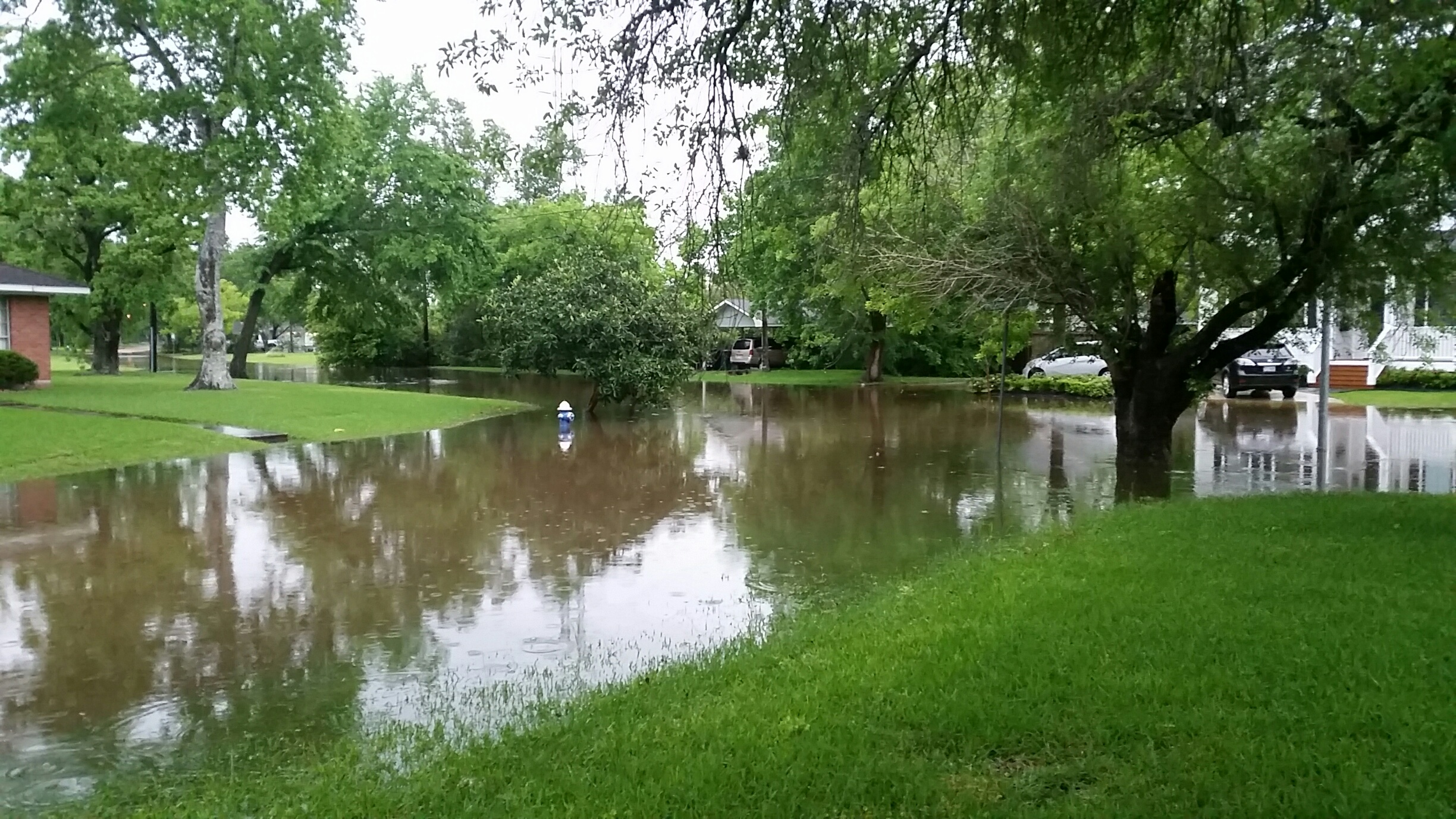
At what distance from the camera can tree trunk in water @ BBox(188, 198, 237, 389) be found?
90.3 feet

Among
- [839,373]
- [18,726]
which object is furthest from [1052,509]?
[839,373]

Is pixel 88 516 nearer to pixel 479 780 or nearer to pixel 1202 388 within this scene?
pixel 479 780

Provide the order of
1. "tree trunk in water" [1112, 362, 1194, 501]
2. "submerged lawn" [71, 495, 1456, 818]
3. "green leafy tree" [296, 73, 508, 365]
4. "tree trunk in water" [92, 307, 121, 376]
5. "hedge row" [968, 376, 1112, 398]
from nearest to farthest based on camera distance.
Answer: "submerged lawn" [71, 495, 1456, 818], "tree trunk in water" [1112, 362, 1194, 501], "hedge row" [968, 376, 1112, 398], "green leafy tree" [296, 73, 508, 365], "tree trunk in water" [92, 307, 121, 376]

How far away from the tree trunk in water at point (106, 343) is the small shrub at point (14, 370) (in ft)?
37.8

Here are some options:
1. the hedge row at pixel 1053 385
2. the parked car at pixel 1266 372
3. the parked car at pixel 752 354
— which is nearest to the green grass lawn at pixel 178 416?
the hedge row at pixel 1053 385

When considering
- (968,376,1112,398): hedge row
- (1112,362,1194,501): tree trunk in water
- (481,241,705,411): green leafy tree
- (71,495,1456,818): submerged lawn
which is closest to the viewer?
(71,495,1456,818): submerged lawn

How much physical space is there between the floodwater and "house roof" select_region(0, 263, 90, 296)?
13.9 metres

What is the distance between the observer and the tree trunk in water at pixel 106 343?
3850cm

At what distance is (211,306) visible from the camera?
27562 mm

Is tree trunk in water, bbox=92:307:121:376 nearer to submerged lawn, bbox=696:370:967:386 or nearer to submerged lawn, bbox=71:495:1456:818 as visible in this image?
submerged lawn, bbox=696:370:967:386

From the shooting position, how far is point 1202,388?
17844 mm

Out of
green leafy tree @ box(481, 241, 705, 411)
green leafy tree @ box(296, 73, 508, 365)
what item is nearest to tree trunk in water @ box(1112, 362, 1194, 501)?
green leafy tree @ box(481, 241, 705, 411)

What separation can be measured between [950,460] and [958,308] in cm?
263

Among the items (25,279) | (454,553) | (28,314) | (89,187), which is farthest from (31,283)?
(454,553)
